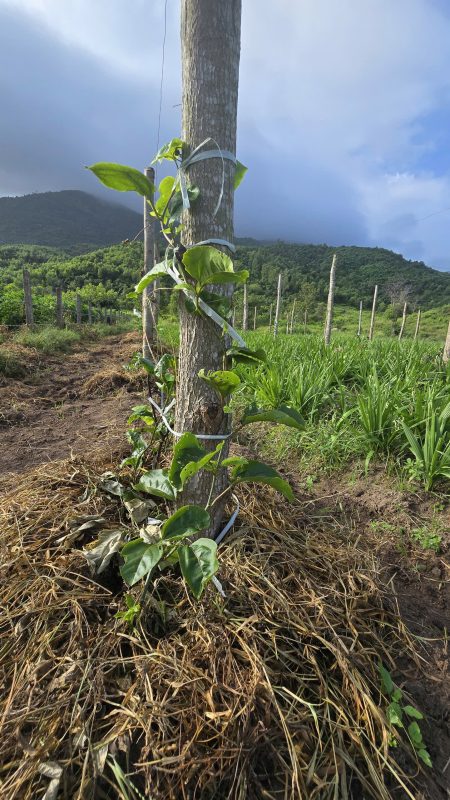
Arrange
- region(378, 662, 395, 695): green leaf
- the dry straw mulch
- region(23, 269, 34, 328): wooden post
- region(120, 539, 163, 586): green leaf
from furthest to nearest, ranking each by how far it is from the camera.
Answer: region(23, 269, 34, 328): wooden post → region(378, 662, 395, 695): green leaf → region(120, 539, 163, 586): green leaf → the dry straw mulch

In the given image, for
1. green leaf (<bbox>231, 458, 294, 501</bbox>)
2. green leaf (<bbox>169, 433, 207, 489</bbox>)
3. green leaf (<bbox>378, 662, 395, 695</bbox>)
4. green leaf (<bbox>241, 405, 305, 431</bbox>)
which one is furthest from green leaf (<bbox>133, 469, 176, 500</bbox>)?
green leaf (<bbox>378, 662, 395, 695</bbox>)

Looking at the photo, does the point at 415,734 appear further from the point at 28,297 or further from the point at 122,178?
the point at 28,297

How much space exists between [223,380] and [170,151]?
724mm

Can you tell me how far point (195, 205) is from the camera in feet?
3.84

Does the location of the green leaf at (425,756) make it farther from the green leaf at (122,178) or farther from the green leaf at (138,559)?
the green leaf at (122,178)

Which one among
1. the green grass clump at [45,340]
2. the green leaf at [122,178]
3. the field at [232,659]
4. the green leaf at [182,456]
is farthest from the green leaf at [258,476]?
the green grass clump at [45,340]

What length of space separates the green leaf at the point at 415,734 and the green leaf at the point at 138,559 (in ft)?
2.72

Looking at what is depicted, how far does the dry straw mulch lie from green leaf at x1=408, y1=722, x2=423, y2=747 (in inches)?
3.7

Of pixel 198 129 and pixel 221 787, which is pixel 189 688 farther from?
pixel 198 129

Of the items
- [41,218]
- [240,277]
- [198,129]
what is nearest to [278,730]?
[240,277]

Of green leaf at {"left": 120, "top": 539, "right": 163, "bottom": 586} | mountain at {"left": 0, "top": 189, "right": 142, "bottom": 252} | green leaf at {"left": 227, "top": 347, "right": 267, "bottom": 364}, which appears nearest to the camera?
green leaf at {"left": 120, "top": 539, "right": 163, "bottom": 586}

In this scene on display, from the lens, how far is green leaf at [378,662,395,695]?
106cm

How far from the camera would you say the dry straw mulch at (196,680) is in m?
0.79

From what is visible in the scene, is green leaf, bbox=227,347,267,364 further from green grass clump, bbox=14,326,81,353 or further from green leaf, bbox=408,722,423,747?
green grass clump, bbox=14,326,81,353
